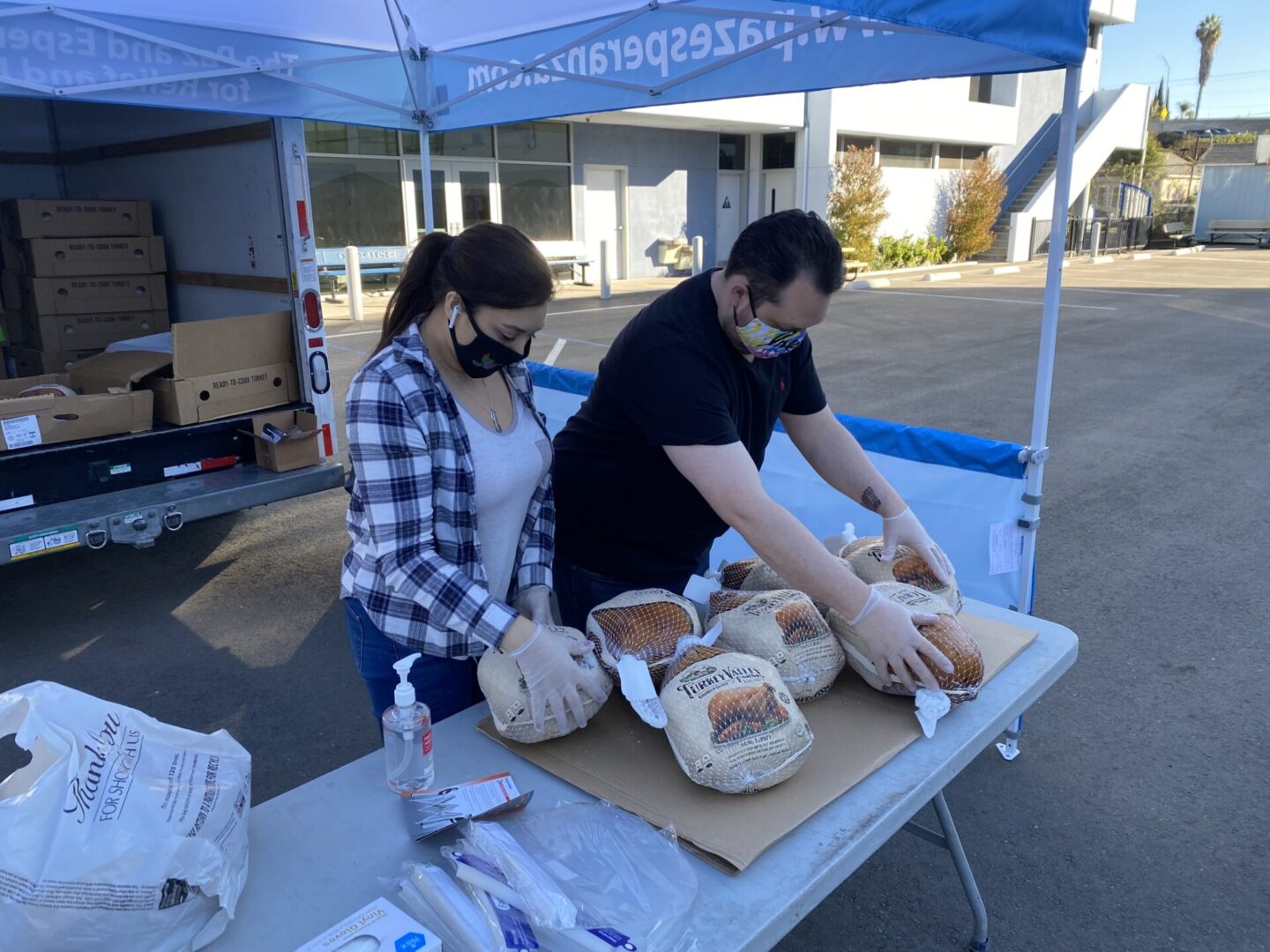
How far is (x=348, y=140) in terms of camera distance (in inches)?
611

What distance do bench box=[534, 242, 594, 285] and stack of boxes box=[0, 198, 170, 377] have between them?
44.2ft

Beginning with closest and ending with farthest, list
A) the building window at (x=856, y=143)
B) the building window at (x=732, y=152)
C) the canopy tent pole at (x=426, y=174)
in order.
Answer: the canopy tent pole at (x=426, y=174) → the building window at (x=732, y=152) → the building window at (x=856, y=143)

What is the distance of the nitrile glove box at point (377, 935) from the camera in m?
1.21

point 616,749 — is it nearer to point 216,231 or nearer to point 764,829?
point 764,829

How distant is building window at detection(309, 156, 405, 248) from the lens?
1546cm

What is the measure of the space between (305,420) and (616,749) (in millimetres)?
3343

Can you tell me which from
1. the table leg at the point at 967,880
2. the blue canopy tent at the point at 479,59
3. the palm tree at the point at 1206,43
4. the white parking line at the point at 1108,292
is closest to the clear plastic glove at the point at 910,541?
the table leg at the point at 967,880

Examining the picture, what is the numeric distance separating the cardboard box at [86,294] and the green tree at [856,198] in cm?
1761

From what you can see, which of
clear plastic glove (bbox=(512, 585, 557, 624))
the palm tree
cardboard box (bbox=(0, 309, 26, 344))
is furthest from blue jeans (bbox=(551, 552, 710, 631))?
the palm tree

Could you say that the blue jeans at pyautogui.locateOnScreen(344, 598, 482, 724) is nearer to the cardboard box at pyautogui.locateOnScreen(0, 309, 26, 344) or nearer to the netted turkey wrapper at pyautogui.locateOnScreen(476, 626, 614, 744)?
the netted turkey wrapper at pyautogui.locateOnScreen(476, 626, 614, 744)

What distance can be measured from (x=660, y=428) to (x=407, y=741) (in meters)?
0.78

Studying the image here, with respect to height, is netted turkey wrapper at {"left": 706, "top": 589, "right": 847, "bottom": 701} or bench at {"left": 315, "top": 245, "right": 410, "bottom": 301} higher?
bench at {"left": 315, "top": 245, "right": 410, "bottom": 301}

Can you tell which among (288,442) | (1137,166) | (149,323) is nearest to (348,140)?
(149,323)

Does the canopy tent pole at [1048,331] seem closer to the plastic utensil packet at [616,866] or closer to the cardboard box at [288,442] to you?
the plastic utensil packet at [616,866]
